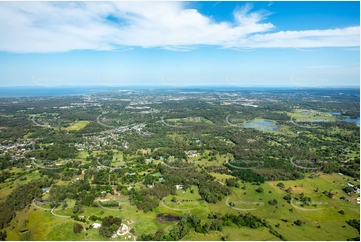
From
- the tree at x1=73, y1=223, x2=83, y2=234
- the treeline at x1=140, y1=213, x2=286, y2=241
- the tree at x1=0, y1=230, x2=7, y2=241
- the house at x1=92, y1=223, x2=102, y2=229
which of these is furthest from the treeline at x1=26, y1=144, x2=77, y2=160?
the treeline at x1=140, y1=213, x2=286, y2=241

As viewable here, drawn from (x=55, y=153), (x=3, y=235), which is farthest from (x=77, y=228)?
(x=55, y=153)

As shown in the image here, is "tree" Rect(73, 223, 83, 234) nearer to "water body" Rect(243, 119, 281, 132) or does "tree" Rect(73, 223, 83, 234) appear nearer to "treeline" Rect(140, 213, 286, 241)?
"treeline" Rect(140, 213, 286, 241)

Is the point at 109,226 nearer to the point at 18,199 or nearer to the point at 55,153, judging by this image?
the point at 18,199

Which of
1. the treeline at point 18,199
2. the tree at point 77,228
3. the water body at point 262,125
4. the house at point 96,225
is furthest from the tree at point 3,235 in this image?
the water body at point 262,125

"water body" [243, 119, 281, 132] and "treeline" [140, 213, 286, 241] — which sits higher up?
"water body" [243, 119, 281, 132]

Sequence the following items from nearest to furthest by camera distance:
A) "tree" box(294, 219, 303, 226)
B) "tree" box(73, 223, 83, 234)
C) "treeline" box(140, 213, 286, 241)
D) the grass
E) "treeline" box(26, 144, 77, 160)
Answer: "treeline" box(140, 213, 286, 241) → "tree" box(73, 223, 83, 234) → "tree" box(294, 219, 303, 226) → "treeline" box(26, 144, 77, 160) → the grass

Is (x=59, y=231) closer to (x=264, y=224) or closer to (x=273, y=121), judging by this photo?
(x=264, y=224)

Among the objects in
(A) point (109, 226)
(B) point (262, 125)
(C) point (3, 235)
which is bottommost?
(C) point (3, 235)

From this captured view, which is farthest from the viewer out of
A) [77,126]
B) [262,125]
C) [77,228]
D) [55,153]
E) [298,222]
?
[262,125]

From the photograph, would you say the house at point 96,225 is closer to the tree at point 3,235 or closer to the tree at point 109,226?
the tree at point 109,226
